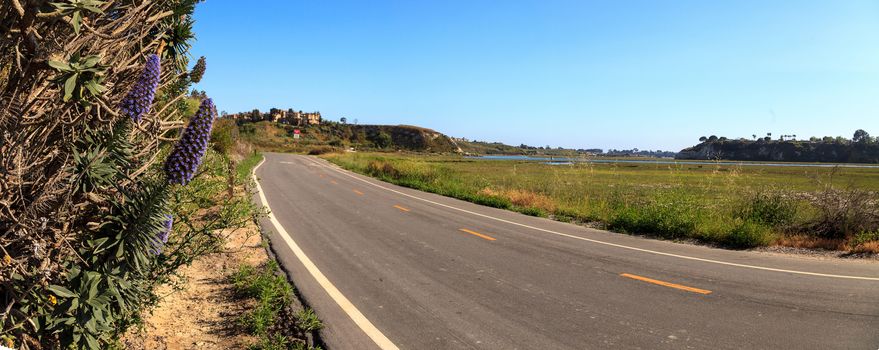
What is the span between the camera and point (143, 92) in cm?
256

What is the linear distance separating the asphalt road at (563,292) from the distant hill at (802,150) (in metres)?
141

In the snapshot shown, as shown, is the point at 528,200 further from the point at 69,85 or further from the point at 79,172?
the point at 69,85

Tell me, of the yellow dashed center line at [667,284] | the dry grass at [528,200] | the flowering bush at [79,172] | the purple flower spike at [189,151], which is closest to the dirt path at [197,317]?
the flowering bush at [79,172]

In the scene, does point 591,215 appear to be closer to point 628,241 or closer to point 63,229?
point 628,241

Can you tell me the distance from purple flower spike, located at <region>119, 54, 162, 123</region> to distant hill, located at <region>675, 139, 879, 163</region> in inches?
5832

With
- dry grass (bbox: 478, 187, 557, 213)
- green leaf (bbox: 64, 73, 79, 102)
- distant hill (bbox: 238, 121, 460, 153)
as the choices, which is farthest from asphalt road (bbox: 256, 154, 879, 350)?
distant hill (bbox: 238, 121, 460, 153)

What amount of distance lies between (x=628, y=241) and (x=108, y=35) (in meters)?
9.89

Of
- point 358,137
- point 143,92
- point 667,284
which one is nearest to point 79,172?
point 143,92

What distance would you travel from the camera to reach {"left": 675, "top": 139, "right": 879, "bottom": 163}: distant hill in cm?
14038

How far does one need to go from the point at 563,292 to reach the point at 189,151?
4839 mm

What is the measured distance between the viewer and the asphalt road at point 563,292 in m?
4.48

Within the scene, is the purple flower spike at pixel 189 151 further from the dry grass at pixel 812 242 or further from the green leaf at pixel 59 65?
the dry grass at pixel 812 242

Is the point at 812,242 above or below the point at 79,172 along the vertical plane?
below

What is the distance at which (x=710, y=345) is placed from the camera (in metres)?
4.25
